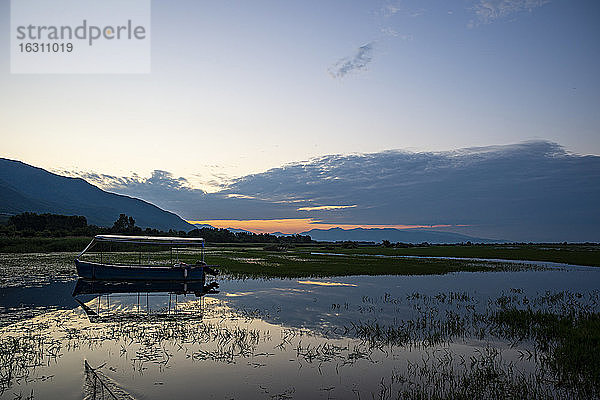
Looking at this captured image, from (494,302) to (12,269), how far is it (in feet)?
150

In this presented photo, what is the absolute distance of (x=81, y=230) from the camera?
331 ft

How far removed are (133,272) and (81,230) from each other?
261 feet

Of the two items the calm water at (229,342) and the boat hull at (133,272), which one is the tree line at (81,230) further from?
the calm water at (229,342)

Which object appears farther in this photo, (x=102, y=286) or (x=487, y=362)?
(x=102, y=286)

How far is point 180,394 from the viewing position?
433 inches

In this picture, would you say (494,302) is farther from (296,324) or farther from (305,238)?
(305,238)

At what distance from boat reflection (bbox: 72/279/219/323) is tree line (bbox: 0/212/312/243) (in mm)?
72900

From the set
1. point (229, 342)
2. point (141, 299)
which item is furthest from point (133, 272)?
point (229, 342)

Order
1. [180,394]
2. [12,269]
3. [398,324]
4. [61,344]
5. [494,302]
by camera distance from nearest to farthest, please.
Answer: [180,394] → [61,344] → [398,324] → [494,302] → [12,269]

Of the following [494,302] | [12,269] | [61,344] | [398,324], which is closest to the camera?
[61,344]

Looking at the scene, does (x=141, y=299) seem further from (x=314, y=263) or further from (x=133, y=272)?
(x=314, y=263)

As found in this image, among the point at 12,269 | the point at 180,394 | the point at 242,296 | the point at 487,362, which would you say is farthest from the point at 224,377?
the point at 12,269

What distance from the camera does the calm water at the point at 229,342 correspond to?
11.7m

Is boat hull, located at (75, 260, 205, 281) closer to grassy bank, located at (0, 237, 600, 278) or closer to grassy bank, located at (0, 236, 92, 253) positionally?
grassy bank, located at (0, 237, 600, 278)
